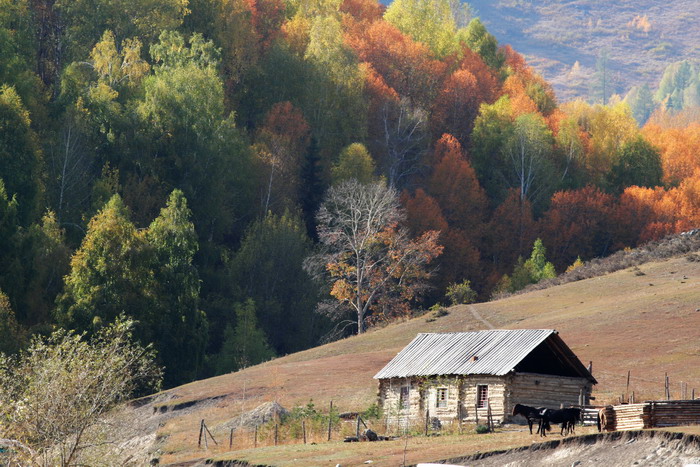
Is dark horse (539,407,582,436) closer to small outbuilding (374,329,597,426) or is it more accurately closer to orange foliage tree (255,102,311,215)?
small outbuilding (374,329,597,426)

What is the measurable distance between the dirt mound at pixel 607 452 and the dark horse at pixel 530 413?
4140 mm

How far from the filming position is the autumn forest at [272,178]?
93062 mm

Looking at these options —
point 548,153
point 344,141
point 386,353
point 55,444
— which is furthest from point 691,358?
point 548,153

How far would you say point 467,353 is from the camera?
65250 millimetres

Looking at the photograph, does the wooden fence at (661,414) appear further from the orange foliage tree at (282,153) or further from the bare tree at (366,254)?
the orange foliage tree at (282,153)

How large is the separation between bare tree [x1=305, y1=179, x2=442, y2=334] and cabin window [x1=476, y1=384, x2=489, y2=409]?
137ft

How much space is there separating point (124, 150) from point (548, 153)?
177 feet

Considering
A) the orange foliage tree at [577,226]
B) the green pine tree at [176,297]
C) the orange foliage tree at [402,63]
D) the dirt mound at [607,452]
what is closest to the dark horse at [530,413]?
the dirt mound at [607,452]

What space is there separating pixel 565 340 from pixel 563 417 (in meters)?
29.8

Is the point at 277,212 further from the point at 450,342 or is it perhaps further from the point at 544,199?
the point at 450,342

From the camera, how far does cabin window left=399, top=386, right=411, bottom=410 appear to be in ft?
216

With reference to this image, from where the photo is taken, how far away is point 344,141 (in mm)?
130375

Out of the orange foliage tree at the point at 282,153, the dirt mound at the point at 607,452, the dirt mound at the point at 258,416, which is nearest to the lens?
the dirt mound at the point at 607,452

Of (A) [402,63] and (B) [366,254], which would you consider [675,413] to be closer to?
(B) [366,254]
